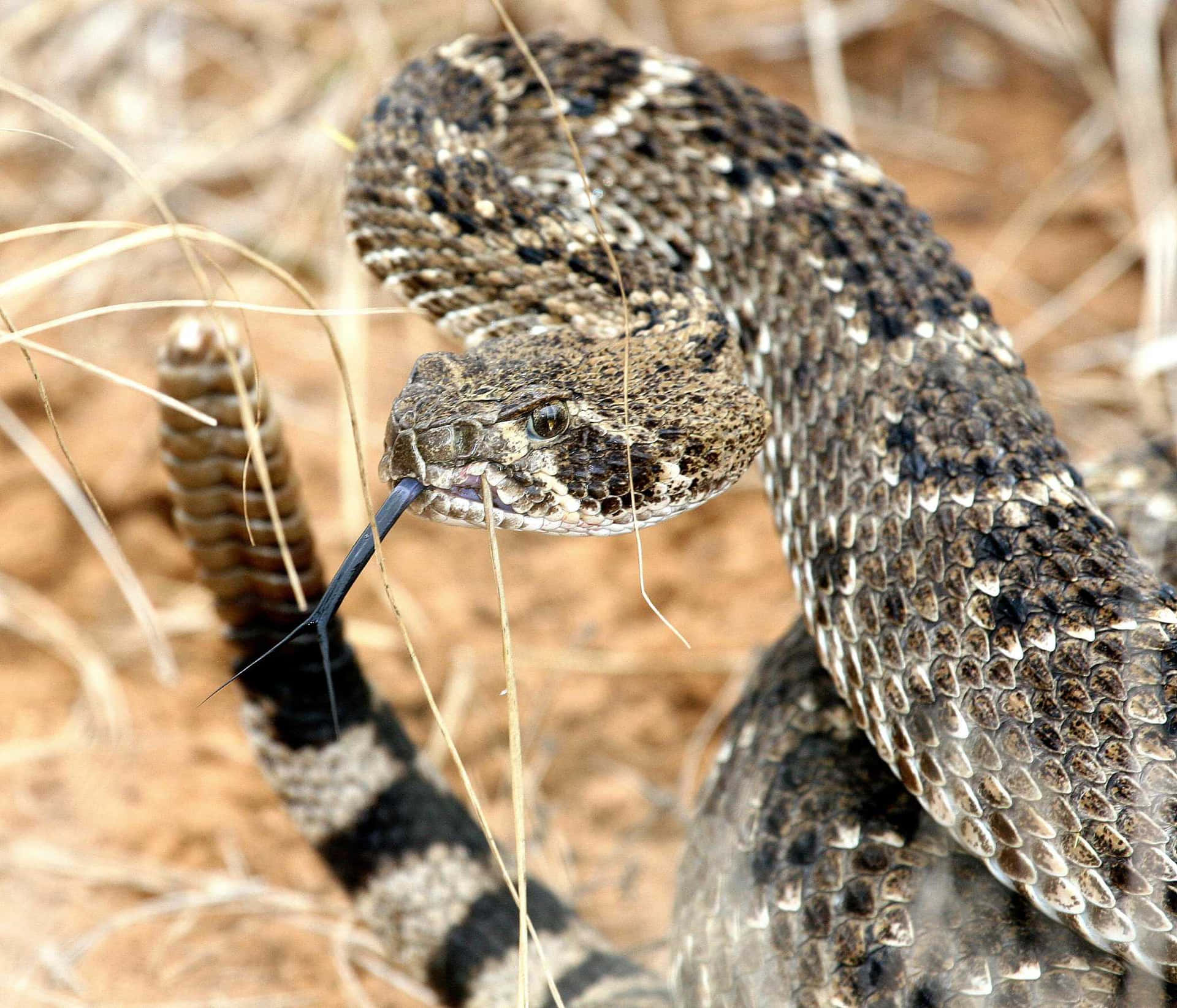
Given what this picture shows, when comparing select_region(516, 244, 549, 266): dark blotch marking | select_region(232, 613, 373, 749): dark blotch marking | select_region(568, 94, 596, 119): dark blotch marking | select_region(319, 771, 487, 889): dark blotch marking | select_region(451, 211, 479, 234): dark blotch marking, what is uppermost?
select_region(568, 94, 596, 119): dark blotch marking

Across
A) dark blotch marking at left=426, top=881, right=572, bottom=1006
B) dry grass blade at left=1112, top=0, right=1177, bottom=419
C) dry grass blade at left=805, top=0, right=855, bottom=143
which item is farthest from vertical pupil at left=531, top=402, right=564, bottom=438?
dry grass blade at left=805, top=0, right=855, bottom=143

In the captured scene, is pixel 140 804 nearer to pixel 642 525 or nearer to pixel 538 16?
pixel 642 525

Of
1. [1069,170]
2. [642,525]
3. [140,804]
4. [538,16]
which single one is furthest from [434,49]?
[1069,170]

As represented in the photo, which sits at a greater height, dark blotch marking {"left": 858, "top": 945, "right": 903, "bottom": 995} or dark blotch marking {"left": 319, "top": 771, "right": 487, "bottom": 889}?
dark blotch marking {"left": 858, "top": 945, "right": 903, "bottom": 995}

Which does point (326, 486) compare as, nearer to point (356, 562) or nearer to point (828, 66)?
point (356, 562)

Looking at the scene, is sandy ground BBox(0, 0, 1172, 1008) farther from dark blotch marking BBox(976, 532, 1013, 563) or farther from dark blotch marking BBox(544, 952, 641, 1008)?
dark blotch marking BBox(976, 532, 1013, 563)
